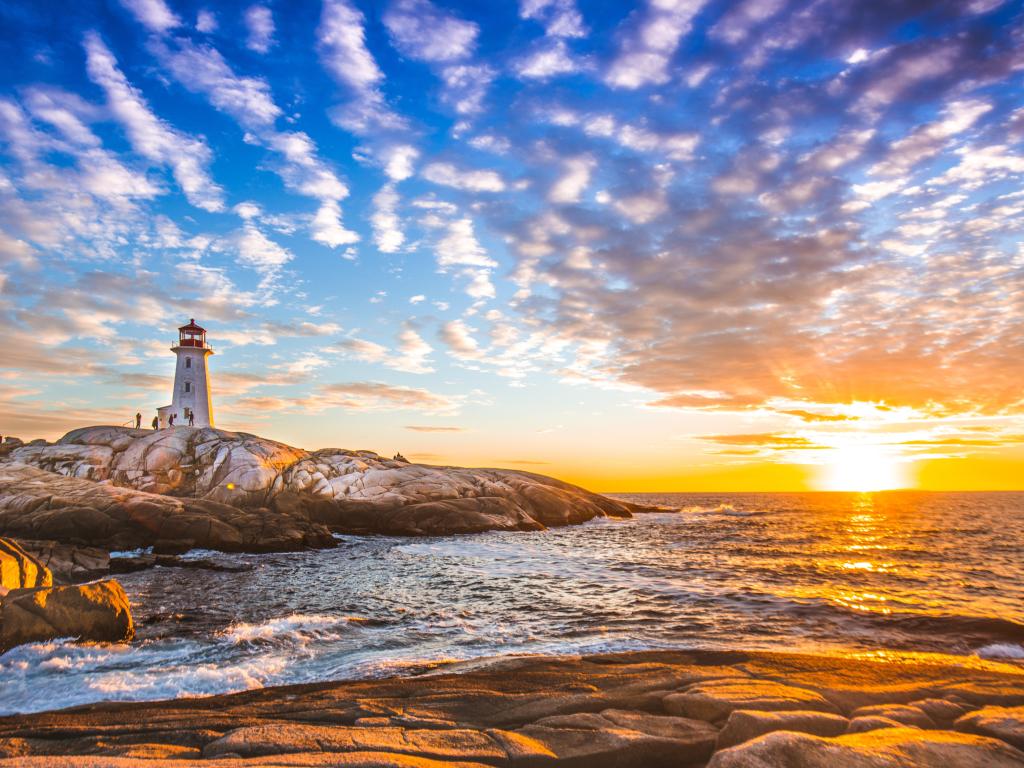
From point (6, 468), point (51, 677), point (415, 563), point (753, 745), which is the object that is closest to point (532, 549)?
point (415, 563)

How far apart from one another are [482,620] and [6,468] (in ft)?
115

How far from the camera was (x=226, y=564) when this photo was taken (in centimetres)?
2400

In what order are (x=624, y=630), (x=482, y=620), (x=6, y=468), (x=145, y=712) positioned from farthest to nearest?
1. (x=6, y=468)
2. (x=482, y=620)
3. (x=624, y=630)
4. (x=145, y=712)

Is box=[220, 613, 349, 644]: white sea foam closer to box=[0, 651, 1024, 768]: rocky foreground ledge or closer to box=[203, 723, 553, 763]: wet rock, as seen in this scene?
box=[0, 651, 1024, 768]: rocky foreground ledge

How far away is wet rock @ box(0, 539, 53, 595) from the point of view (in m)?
14.7

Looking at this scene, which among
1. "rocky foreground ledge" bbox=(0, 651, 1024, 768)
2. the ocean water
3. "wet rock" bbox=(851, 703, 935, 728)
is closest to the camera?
"rocky foreground ledge" bbox=(0, 651, 1024, 768)

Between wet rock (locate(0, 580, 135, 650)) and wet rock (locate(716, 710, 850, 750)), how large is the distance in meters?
12.3

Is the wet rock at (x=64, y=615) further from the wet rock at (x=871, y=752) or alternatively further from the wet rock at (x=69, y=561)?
the wet rock at (x=871, y=752)

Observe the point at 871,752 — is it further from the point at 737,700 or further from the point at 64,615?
the point at 64,615

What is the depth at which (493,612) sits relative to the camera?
1530 centimetres

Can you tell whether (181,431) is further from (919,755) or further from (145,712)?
(919,755)

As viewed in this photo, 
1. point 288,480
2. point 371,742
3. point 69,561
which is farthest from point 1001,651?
point 288,480

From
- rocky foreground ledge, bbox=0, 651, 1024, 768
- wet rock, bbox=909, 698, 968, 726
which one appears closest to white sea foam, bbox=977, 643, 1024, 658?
rocky foreground ledge, bbox=0, 651, 1024, 768

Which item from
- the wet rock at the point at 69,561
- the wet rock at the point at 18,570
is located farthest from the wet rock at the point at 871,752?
the wet rock at the point at 69,561
